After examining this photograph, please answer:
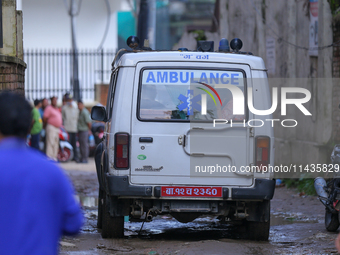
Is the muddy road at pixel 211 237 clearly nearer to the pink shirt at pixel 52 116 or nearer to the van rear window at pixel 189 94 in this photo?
the van rear window at pixel 189 94

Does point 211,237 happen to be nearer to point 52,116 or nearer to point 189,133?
point 189,133

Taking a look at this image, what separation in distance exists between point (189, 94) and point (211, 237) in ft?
6.19

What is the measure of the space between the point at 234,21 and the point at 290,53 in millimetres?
4241

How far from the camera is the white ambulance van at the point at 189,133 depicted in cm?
597

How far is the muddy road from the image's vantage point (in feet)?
19.6

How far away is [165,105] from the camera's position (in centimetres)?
604

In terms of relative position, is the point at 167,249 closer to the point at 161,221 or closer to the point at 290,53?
the point at 161,221

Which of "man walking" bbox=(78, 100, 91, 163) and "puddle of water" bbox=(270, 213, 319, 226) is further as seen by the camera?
"man walking" bbox=(78, 100, 91, 163)

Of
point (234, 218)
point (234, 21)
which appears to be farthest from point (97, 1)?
point (234, 218)

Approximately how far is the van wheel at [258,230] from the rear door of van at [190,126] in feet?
2.26

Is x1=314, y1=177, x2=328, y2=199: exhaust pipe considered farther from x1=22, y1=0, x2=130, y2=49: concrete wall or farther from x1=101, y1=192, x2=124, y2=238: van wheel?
x1=22, y1=0, x2=130, y2=49: concrete wall

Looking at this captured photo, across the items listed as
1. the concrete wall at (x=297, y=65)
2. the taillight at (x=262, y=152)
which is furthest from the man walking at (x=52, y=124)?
the taillight at (x=262, y=152)

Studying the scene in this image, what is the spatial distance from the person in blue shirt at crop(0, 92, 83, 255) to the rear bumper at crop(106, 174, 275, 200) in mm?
3320

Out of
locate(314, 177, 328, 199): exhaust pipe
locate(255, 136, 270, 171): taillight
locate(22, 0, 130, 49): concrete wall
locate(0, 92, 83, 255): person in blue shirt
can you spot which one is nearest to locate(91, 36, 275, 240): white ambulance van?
locate(255, 136, 270, 171): taillight
